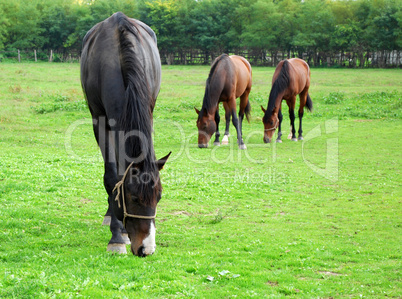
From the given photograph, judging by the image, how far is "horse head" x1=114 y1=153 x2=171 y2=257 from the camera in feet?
→ 13.0

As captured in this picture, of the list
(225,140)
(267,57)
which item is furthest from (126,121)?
(267,57)

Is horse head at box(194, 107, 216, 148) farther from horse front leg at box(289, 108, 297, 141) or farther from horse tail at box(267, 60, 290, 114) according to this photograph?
horse front leg at box(289, 108, 297, 141)

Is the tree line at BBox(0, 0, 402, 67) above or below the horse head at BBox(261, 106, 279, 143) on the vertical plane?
above

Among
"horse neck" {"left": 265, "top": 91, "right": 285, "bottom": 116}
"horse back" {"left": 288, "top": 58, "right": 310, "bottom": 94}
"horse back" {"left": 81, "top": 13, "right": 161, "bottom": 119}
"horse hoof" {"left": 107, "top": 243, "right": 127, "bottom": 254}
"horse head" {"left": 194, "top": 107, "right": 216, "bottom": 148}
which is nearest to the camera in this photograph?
"horse back" {"left": 81, "top": 13, "right": 161, "bottom": 119}

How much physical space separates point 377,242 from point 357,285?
1471mm

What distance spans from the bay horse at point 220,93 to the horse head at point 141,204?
7863 millimetres

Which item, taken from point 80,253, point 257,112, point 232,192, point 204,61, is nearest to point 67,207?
point 80,253

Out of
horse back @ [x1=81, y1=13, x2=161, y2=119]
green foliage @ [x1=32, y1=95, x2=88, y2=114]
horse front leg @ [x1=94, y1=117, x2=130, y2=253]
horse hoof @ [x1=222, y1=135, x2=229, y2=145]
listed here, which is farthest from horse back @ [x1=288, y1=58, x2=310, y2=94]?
horse front leg @ [x1=94, y1=117, x2=130, y2=253]

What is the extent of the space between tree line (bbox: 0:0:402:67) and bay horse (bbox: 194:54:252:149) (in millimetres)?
31927

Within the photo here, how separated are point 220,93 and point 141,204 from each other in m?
8.44

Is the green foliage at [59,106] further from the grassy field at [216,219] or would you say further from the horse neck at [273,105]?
the horse neck at [273,105]

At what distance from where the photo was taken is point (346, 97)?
20734mm

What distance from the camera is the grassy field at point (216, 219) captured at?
4.04 metres

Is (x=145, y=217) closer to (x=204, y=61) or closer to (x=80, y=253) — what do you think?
(x=80, y=253)
